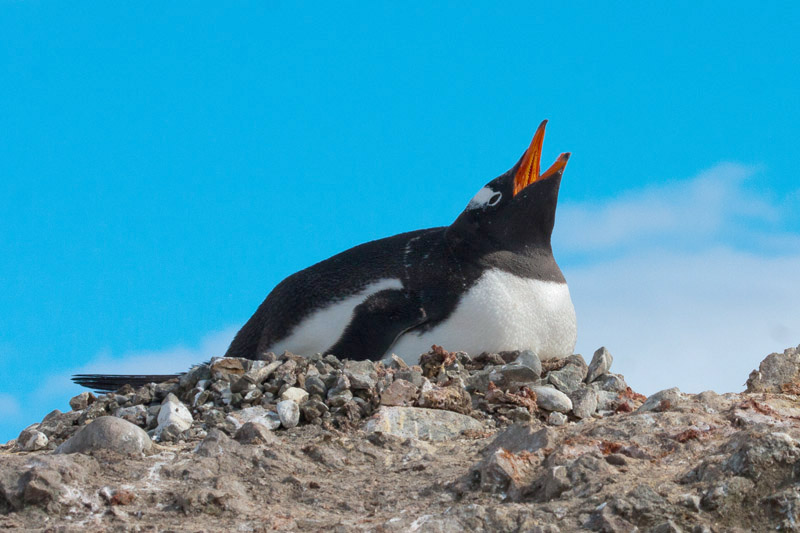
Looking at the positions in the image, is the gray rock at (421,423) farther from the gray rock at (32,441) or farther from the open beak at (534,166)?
the open beak at (534,166)

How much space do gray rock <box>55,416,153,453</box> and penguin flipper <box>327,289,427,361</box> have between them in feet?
10.1

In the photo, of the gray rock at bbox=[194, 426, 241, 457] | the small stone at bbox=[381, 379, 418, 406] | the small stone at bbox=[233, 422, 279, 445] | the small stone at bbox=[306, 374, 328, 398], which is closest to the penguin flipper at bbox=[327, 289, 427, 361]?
the small stone at bbox=[306, 374, 328, 398]

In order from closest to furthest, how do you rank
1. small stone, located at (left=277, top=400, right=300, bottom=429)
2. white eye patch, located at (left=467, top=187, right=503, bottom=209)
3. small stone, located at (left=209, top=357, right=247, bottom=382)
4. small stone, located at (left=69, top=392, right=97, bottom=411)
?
1. small stone, located at (left=277, top=400, right=300, bottom=429)
2. small stone, located at (left=209, top=357, right=247, bottom=382)
3. small stone, located at (left=69, top=392, right=97, bottom=411)
4. white eye patch, located at (left=467, top=187, right=503, bottom=209)

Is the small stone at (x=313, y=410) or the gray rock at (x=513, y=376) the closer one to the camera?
the small stone at (x=313, y=410)

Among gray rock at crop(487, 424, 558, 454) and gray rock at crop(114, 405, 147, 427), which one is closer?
gray rock at crop(487, 424, 558, 454)

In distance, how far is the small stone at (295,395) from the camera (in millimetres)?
5727

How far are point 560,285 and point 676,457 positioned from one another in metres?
4.30

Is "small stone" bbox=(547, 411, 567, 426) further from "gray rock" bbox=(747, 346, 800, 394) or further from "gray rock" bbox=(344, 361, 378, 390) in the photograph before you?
"gray rock" bbox=(747, 346, 800, 394)

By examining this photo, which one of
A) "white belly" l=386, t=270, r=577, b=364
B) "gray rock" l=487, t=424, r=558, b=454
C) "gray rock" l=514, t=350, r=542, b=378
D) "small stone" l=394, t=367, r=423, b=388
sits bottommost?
"gray rock" l=487, t=424, r=558, b=454

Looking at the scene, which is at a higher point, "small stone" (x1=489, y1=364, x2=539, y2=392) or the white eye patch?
the white eye patch

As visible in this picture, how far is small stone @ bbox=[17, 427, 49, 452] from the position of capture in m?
5.89

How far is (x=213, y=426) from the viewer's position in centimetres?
556

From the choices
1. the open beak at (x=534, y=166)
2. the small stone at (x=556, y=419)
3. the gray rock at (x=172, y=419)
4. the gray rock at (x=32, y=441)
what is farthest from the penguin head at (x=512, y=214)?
the gray rock at (x=32, y=441)

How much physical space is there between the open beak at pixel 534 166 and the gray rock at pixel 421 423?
3.35m
